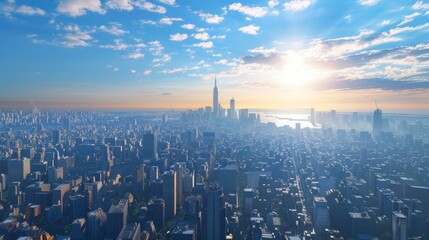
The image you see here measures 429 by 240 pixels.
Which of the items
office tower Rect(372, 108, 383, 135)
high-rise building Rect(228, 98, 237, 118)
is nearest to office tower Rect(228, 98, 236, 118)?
high-rise building Rect(228, 98, 237, 118)

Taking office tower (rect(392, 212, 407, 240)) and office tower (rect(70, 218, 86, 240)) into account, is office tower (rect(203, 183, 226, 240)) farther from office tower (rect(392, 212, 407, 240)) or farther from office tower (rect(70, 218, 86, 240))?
office tower (rect(392, 212, 407, 240))

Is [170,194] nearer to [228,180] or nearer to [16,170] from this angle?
[228,180]

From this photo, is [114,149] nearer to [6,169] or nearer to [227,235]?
[6,169]

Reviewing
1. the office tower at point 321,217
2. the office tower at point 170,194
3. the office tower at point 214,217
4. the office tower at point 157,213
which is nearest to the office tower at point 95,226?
the office tower at point 157,213

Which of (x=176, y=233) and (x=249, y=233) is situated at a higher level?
(x=176, y=233)

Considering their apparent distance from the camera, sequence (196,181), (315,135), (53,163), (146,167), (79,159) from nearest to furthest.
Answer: (196,181), (146,167), (53,163), (79,159), (315,135)

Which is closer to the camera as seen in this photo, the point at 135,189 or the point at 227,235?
the point at 227,235

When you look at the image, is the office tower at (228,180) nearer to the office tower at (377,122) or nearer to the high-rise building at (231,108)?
the office tower at (377,122)

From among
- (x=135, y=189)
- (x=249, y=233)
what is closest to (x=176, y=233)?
(x=249, y=233)
